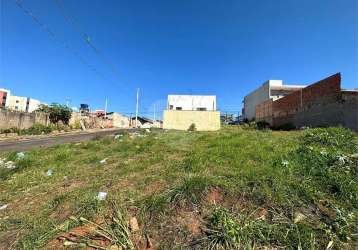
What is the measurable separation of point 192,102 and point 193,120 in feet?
40.7

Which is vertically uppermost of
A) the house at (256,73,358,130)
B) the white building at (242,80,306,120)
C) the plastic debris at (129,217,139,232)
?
the white building at (242,80,306,120)

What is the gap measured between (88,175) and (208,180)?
8.03 feet

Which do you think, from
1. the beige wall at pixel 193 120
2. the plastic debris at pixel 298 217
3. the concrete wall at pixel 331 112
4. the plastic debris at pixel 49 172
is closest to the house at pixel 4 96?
the beige wall at pixel 193 120

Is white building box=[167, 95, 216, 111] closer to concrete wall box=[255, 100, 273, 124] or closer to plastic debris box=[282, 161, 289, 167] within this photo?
concrete wall box=[255, 100, 273, 124]

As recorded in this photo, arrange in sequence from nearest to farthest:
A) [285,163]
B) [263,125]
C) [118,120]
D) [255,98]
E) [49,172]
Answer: [285,163] < [49,172] < [263,125] < [255,98] < [118,120]

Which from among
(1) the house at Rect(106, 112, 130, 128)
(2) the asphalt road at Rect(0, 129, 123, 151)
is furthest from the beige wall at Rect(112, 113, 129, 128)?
(2) the asphalt road at Rect(0, 129, 123, 151)

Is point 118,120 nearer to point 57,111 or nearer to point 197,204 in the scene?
point 57,111

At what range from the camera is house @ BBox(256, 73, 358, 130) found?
9.31 meters

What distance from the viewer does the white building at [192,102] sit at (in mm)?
32906

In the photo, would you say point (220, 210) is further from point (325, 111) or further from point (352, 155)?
point (325, 111)

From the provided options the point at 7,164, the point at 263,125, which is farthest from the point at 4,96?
the point at 7,164

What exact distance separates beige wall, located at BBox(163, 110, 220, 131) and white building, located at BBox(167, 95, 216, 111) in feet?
38.8

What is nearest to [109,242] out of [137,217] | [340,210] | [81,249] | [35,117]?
[81,249]

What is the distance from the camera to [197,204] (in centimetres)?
287
